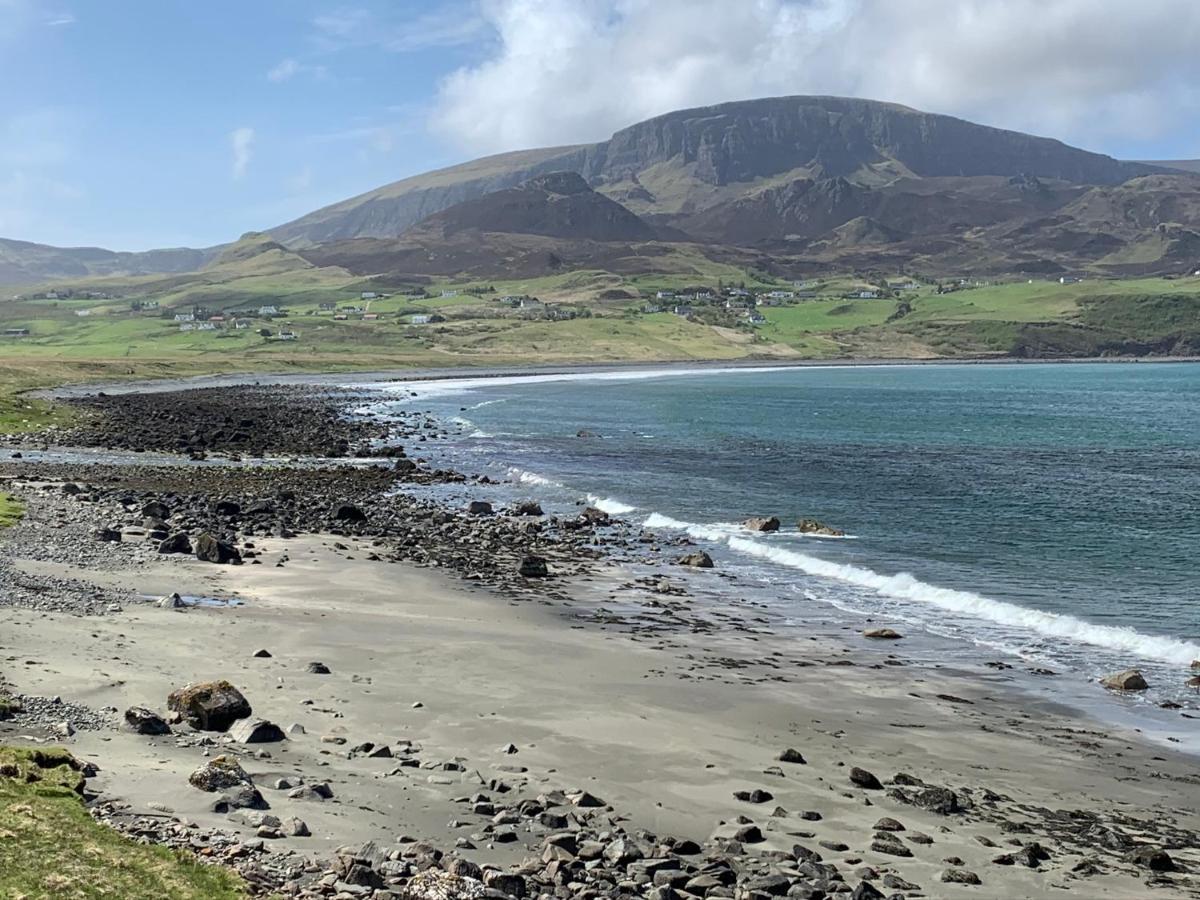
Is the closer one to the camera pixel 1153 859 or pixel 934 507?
pixel 1153 859

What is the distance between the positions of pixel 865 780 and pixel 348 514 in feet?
104

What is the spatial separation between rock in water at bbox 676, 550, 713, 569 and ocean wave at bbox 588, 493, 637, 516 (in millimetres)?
11950

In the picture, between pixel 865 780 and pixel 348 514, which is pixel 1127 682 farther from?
pixel 348 514

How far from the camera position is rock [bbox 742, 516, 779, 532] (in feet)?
152

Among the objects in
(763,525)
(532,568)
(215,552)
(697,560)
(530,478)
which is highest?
(215,552)

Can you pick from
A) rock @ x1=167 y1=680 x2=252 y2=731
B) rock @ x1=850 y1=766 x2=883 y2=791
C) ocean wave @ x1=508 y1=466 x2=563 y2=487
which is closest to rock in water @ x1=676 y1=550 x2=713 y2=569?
rock @ x1=850 y1=766 x2=883 y2=791

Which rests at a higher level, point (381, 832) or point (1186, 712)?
point (381, 832)

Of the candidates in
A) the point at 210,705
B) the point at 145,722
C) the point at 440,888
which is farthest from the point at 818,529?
the point at 440,888

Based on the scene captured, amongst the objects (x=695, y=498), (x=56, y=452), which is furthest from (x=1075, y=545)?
(x=56, y=452)

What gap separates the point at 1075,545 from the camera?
142ft

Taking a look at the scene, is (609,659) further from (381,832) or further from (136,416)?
(136,416)

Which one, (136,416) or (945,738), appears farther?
(136,416)

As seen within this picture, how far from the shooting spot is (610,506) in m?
53.3

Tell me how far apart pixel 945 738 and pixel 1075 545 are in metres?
26.1
